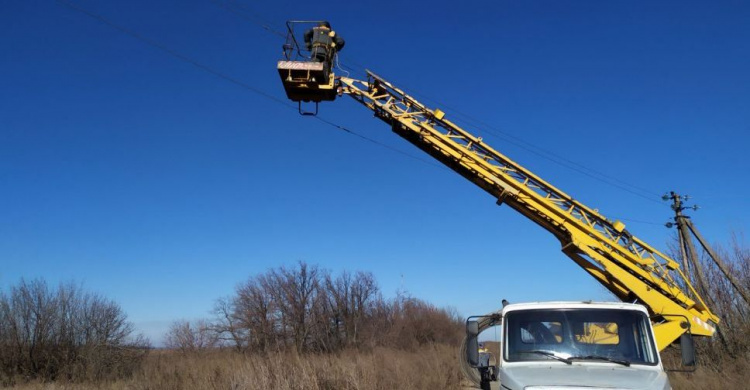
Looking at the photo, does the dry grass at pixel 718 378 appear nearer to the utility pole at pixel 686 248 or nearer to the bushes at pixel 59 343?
the utility pole at pixel 686 248

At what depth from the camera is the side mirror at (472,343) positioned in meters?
6.28

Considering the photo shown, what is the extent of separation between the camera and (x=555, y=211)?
11.4 meters

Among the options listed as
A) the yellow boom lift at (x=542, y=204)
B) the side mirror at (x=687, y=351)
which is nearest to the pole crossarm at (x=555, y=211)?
the yellow boom lift at (x=542, y=204)

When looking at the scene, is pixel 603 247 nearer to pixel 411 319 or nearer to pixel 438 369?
pixel 438 369

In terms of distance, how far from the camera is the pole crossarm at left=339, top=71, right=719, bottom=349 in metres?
10.7

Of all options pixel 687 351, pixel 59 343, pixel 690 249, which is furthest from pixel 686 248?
pixel 59 343

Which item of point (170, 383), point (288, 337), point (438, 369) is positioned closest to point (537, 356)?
point (170, 383)

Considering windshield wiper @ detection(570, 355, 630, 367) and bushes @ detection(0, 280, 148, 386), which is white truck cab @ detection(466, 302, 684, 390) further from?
bushes @ detection(0, 280, 148, 386)

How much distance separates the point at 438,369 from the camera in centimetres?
2052

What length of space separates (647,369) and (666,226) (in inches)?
720

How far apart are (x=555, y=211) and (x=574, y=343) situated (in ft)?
18.7

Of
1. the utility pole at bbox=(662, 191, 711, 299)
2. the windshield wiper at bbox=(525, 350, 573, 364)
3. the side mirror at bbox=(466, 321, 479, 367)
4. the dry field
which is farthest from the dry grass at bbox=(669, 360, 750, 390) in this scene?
the side mirror at bbox=(466, 321, 479, 367)

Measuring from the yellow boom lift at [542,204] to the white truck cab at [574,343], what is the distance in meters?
4.32

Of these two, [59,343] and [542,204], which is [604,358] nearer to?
[542,204]
